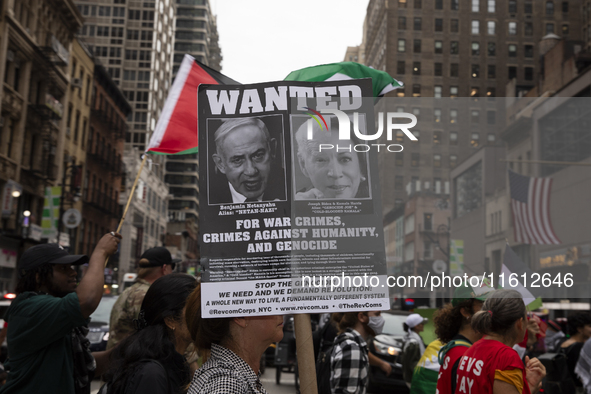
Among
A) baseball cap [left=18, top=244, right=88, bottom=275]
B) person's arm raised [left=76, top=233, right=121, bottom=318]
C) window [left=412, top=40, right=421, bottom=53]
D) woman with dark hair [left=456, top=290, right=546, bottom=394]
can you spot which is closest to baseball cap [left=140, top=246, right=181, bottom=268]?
baseball cap [left=18, top=244, right=88, bottom=275]

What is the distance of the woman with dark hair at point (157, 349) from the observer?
3129 millimetres

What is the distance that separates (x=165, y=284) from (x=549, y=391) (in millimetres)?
5825

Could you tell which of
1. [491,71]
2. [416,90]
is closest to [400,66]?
[416,90]

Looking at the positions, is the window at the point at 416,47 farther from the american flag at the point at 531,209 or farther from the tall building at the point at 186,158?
the american flag at the point at 531,209

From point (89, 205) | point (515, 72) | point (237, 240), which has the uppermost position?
point (515, 72)

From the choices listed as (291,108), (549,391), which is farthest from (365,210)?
(549,391)

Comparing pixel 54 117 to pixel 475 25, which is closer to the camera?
pixel 54 117

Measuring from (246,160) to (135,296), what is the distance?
10.1 feet

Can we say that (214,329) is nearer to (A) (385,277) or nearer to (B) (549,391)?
(A) (385,277)

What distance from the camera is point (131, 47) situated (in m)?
92.2

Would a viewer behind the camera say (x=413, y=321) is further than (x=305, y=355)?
Yes

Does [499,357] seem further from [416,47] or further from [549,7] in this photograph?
[549,7]

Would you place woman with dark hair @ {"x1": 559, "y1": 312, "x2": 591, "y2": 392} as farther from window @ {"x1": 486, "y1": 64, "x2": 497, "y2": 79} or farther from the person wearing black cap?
window @ {"x1": 486, "y1": 64, "x2": 497, "y2": 79}

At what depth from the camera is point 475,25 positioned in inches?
3605
